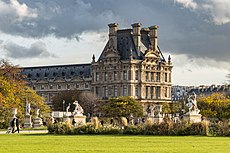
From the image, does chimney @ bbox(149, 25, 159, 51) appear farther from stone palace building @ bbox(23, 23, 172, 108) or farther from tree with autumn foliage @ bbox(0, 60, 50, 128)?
tree with autumn foliage @ bbox(0, 60, 50, 128)

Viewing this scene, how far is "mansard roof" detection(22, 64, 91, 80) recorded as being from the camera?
15896 centimetres

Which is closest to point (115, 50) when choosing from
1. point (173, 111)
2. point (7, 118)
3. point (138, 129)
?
point (173, 111)

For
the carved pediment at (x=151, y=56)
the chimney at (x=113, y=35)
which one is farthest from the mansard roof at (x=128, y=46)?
the chimney at (x=113, y=35)

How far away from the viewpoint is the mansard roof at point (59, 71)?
158962mm

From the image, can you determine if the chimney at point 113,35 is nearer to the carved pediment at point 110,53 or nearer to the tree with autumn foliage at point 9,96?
the carved pediment at point 110,53

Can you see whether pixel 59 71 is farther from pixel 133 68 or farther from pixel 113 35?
pixel 133 68

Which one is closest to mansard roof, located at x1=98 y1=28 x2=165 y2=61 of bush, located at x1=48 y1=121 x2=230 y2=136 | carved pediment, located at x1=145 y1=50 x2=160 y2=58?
carved pediment, located at x1=145 y1=50 x2=160 y2=58

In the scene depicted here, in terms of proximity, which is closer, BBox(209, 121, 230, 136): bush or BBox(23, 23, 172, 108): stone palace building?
BBox(209, 121, 230, 136): bush

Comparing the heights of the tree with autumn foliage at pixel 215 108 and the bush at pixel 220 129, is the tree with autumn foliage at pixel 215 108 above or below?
above

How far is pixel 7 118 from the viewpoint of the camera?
201 feet

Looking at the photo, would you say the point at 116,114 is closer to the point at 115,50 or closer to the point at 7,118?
the point at 115,50

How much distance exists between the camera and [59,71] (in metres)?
164

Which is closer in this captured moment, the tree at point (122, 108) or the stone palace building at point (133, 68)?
the tree at point (122, 108)

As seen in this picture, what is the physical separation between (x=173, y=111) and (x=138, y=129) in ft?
272
